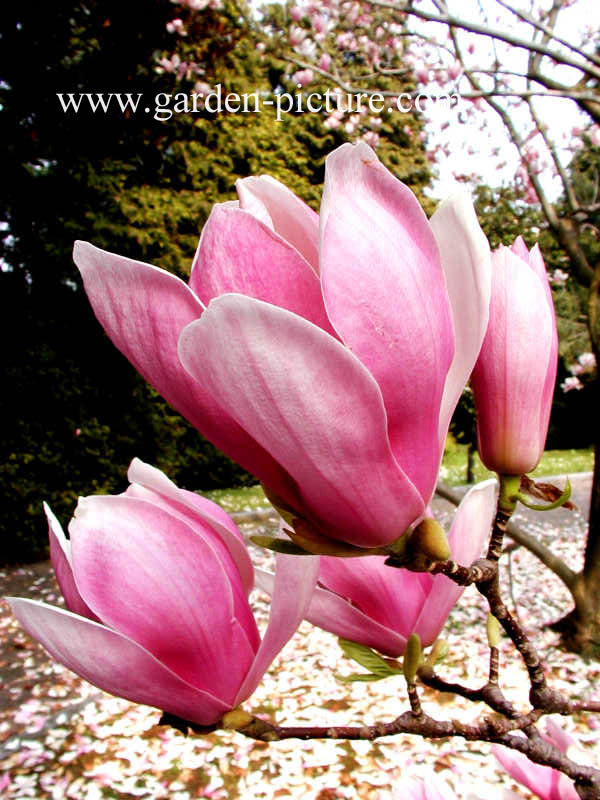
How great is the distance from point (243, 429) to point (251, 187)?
12 centimetres

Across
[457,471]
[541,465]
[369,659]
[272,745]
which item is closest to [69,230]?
[272,745]

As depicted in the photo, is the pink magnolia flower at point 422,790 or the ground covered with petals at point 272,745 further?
the ground covered with petals at point 272,745

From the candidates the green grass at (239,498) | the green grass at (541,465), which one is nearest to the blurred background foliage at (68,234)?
the green grass at (239,498)

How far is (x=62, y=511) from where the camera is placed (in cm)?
573

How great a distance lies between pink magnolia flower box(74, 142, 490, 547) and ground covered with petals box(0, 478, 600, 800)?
8.22ft

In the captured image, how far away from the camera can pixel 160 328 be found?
0.29m

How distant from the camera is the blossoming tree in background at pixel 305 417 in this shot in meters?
0.27

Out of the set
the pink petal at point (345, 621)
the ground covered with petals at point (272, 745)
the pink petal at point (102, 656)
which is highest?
the pink petal at point (102, 656)

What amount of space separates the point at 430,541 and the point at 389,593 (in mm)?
165

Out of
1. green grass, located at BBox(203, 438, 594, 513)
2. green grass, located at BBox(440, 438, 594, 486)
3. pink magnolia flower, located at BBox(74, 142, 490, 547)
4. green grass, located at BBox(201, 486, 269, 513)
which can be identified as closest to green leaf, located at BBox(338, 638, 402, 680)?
pink magnolia flower, located at BBox(74, 142, 490, 547)

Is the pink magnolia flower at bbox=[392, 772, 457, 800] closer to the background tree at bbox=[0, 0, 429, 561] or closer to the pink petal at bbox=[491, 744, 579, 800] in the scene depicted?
the pink petal at bbox=[491, 744, 579, 800]

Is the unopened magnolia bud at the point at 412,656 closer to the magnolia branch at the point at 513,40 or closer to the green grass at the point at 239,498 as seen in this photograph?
the magnolia branch at the point at 513,40

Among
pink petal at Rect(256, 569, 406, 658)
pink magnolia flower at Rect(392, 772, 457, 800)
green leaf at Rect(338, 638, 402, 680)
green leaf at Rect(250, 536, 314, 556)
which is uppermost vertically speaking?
green leaf at Rect(250, 536, 314, 556)

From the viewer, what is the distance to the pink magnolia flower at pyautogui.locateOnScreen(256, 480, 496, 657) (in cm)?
46
